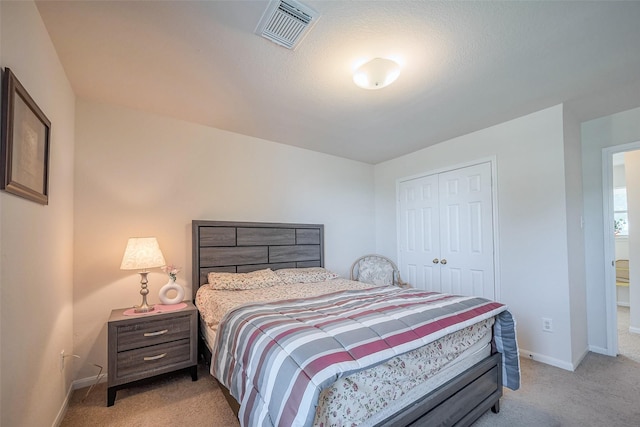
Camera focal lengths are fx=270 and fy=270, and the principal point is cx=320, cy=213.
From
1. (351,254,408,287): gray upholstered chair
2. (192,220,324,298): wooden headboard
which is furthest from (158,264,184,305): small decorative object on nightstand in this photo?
(351,254,408,287): gray upholstered chair

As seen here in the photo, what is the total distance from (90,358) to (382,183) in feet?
13.3

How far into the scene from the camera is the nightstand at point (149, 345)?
202 cm

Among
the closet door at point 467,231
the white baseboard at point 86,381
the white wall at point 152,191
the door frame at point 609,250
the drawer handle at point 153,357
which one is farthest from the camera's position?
the closet door at point 467,231

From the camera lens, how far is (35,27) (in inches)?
56.5

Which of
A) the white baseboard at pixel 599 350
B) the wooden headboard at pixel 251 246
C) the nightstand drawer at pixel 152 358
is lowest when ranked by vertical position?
the white baseboard at pixel 599 350

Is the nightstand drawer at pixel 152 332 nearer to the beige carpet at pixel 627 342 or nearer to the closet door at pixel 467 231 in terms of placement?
the closet door at pixel 467 231

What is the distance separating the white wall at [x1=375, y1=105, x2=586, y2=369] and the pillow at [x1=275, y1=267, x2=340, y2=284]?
1.93 meters

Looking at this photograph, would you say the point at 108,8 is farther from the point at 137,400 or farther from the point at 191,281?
the point at 137,400

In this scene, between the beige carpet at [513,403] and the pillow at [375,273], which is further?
the pillow at [375,273]

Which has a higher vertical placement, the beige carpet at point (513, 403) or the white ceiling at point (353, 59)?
the white ceiling at point (353, 59)

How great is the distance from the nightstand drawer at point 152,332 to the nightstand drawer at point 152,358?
40mm

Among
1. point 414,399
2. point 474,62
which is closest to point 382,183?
point 474,62

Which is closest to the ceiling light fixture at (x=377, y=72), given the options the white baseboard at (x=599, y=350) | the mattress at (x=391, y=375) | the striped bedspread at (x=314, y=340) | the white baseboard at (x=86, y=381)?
the striped bedspread at (x=314, y=340)

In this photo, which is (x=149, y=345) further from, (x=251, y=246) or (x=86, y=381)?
(x=251, y=246)
